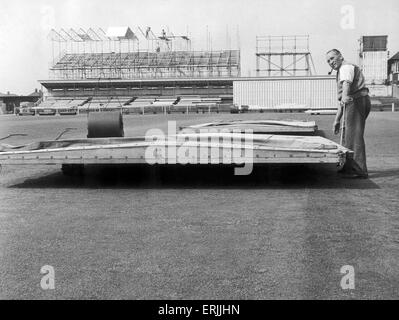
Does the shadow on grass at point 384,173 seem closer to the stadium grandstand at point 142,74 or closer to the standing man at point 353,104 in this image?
the standing man at point 353,104

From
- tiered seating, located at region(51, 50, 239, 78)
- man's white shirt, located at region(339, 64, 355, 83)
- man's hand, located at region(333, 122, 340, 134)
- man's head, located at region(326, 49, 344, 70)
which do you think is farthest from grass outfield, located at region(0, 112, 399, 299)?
tiered seating, located at region(51, 50, 239, 78)

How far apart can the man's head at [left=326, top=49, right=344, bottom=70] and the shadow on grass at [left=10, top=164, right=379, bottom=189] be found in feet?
5.69

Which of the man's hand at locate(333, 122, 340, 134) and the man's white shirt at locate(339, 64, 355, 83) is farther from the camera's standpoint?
the man's hand at locate(333, 122, 340, 134)

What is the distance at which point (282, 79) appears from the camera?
3745 inches

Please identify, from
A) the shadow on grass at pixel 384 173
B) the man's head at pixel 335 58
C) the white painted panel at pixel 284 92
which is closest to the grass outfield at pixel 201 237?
the shadow on grass at pixel 384 173

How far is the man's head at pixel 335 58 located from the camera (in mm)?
8188

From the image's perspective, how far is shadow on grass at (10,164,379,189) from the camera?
784cm

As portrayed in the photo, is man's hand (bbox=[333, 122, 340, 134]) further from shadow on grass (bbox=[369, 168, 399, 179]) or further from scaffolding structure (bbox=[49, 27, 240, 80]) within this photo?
scaffolding structure (bbox=[49, 27, 240, 80])

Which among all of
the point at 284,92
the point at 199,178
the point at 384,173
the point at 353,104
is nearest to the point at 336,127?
the point at 353,104

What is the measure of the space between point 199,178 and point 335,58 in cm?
276

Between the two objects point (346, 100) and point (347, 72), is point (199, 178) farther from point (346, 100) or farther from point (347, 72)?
point (347, 72)

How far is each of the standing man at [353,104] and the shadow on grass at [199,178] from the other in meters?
0.35

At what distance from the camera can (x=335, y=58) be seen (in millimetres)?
8188
